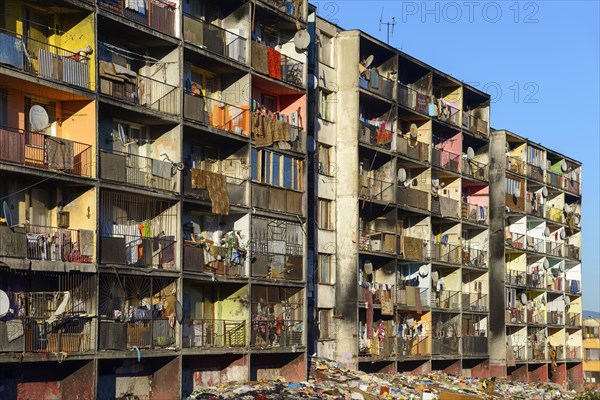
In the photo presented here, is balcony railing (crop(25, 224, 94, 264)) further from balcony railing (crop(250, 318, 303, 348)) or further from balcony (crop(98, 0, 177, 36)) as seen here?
balcony railing (crop(250, 318, 303, 348))

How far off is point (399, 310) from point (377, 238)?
4.15 m

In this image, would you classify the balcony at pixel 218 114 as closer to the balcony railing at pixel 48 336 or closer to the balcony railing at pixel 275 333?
the balcony railing at pixel 275 333

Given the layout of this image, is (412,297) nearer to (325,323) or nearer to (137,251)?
(325,323)

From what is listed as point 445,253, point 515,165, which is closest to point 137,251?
point 445,253

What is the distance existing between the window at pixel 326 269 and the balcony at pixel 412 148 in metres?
6.98

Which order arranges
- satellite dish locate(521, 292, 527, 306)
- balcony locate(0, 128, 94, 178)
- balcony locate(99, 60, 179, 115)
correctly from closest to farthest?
balcony locate(0, 128, 94, 178)
balcony locate(99, 60, 179, 115)
satellite dish locate(521, 292, 527, 306)

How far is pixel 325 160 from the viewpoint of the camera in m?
55.9

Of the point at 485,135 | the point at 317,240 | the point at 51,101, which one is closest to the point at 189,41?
the point at 51,101

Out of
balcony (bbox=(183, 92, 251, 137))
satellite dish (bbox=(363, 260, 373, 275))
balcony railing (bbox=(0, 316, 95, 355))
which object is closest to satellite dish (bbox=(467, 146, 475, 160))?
satellite dish (bbox=(363, 260, 373, 275))

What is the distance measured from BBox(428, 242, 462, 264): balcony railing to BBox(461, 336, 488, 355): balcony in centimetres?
417

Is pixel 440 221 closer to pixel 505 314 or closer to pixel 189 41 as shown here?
pixel 505 314

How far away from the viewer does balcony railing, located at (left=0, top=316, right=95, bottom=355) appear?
34.5m

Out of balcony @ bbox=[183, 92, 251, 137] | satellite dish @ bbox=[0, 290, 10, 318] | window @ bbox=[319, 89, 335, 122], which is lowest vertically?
satellite dish @ bbox=[0, 290, 10, 318]

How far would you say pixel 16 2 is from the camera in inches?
1460
